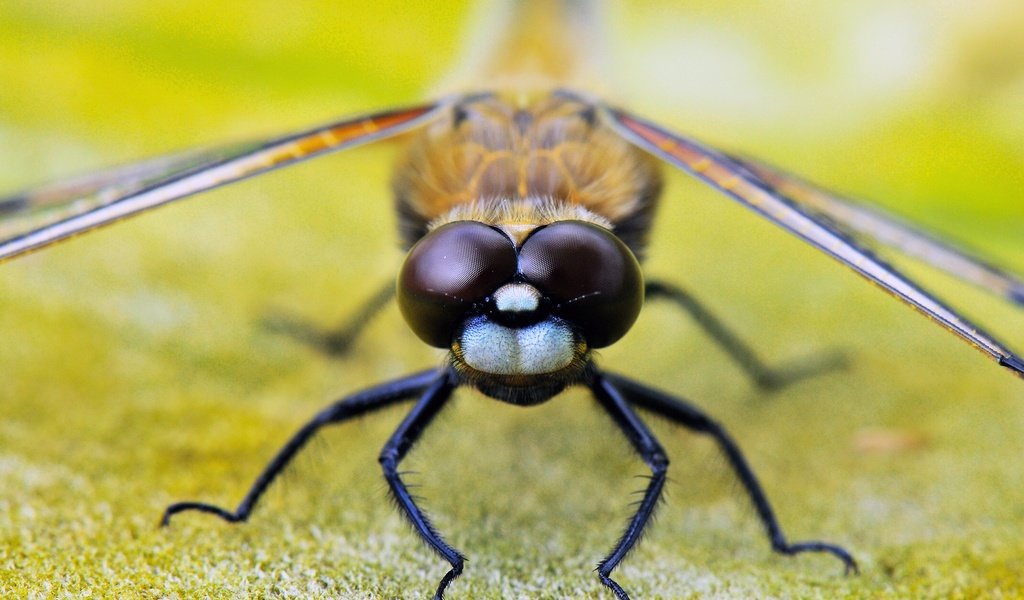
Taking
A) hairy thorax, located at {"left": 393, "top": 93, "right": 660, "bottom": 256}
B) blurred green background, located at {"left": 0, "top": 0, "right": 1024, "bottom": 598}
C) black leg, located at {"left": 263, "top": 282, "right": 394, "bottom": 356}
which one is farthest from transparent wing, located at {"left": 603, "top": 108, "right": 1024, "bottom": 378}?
black leg, located at {"left": 263, "top": 282, "right": 394, "bottom": 356}

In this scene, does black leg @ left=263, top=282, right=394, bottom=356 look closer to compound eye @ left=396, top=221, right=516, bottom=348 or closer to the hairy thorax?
the hairy thorax

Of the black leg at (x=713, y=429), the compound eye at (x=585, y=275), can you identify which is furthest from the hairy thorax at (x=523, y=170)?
the black leg at (x=713, y=429)

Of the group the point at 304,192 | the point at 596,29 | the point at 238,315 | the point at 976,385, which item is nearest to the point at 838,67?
the point at 596,29

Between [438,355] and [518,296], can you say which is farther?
[438,355]

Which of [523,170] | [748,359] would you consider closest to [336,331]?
[523,170]

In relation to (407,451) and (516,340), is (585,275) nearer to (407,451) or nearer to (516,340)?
(516,340)

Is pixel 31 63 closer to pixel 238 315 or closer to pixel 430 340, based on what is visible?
pixel 238 315
